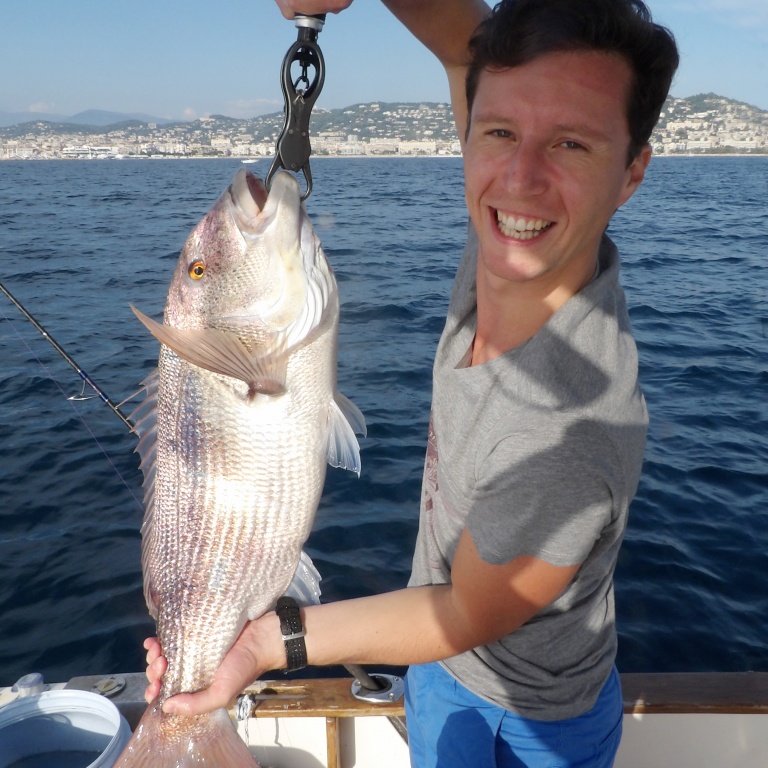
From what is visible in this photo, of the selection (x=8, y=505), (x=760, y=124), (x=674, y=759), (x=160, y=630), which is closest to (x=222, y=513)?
(x=160, y=630)

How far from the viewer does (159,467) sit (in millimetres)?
2158

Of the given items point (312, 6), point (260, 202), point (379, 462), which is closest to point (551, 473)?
point (260, 202)

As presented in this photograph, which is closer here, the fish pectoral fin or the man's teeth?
the man's teeth

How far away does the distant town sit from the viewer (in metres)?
→ 103

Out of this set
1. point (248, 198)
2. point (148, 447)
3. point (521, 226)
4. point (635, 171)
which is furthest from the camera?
point (148, 447)

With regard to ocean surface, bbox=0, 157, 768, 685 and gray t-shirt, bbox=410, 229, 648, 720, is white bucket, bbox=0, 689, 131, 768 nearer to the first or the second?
gray t-shirt, bbox=410, 229, 648, 720

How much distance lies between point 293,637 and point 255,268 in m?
1.09

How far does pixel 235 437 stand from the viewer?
6.86 ft

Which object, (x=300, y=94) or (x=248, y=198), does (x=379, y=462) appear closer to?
(x=248, y=198)

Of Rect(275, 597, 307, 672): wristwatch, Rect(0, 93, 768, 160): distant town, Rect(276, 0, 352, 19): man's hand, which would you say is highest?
Rect(0, 93, 768, 160): distant town

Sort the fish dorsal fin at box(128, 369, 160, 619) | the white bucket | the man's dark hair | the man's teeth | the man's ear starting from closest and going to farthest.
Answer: the man's dark hair, the man's teeth, the man's ear, the fish dorsal fin at box(128, 369, 160, 619), the white bucket

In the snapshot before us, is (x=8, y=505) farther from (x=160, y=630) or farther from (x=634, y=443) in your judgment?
(x=634, y=443)

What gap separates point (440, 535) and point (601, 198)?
107 cm

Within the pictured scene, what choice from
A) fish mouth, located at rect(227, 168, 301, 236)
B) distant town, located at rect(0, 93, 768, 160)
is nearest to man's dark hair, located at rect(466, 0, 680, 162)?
fish mouth, located at rect(227, 168, 301, 236)
